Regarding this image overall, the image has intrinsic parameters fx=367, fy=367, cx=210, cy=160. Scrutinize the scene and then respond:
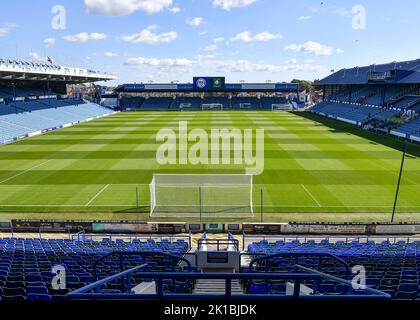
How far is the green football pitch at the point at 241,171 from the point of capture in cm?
2545

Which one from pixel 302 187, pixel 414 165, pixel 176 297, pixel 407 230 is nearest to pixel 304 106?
pixel 414 165

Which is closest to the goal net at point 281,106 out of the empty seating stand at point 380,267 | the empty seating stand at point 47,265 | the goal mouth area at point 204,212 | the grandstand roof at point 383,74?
the grandstand roof at point 383,74

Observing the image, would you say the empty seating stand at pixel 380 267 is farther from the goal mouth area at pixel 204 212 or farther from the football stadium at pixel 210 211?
the goal mouth area at pixel 204 212

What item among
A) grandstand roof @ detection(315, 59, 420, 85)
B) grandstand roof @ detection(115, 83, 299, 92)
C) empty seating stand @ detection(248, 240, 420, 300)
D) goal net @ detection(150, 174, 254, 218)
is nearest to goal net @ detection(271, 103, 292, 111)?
grandstand roof @ detection(115, 83, 299, 92)

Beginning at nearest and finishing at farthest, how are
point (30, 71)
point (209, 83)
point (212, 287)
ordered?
point (212, 287), point (30, 71), point (209, 83)

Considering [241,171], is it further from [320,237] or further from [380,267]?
[380,267]

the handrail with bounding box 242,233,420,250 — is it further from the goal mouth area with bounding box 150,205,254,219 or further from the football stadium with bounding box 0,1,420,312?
the goal mouth area with bounding box 150,205,254,219

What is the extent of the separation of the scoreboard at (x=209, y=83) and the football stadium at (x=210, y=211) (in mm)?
41380

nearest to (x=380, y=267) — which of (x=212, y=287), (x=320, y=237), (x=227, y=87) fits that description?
(x=212, y=287)

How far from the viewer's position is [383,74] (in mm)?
76250

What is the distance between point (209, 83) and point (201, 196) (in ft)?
285

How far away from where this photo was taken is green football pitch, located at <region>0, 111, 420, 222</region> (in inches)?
1002

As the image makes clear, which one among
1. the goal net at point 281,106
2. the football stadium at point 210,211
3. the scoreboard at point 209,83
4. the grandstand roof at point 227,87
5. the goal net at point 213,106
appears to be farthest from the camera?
the goal net at point 213,106

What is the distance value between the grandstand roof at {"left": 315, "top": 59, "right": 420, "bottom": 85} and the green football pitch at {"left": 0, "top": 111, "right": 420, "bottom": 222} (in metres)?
23.0
